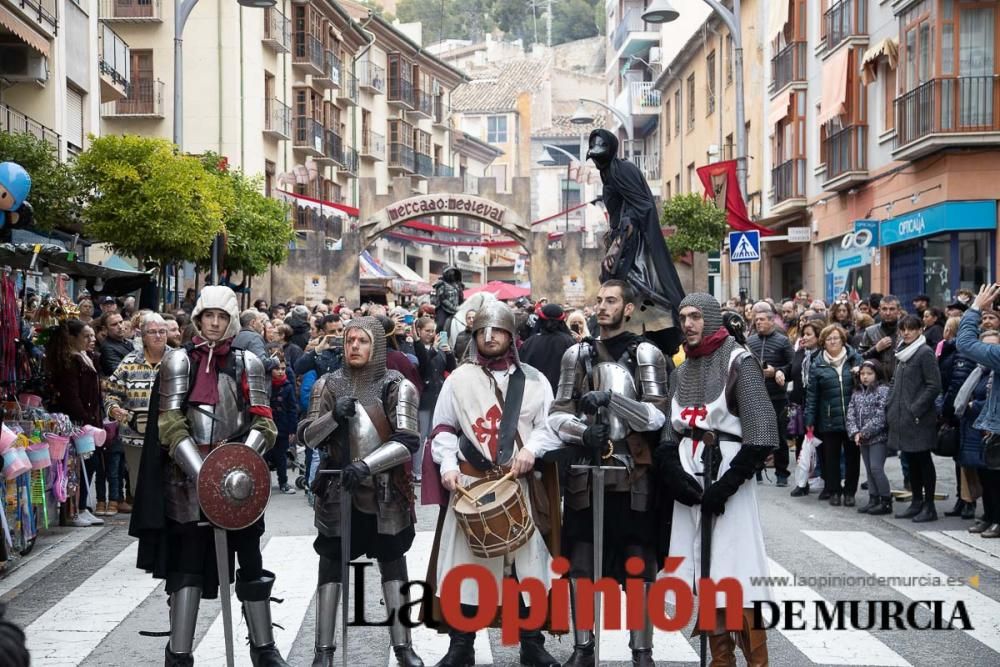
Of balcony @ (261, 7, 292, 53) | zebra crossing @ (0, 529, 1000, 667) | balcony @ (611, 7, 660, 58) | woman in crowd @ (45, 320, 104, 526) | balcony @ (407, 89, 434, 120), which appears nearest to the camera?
zebra crossing @ (0, 529, 1000, 667)

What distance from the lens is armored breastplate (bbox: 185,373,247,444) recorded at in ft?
22.9

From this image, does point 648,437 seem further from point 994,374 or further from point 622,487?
point 994,374

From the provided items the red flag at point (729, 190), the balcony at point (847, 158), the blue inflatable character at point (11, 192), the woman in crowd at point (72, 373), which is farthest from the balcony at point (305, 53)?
the blue inflatable character at point (11, 192)

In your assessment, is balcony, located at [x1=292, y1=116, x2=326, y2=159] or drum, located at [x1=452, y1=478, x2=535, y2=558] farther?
balcony, located at [x1=292, y1=116, x2=326, y2=159]

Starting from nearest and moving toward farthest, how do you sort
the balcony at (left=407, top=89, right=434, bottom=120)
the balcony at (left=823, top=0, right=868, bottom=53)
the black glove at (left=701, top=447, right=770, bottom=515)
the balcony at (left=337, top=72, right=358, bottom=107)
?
the black glove at (left=701, top=447, right=770, bottom=515), the balcony at (left=823, top=0, right=868, bottom=53), the balcony at (left=337, top=72, right=358, bottom=107), the balcony at (left=407, top=89, right=434, bottom=120)

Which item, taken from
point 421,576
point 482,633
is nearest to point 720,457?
point 482,633

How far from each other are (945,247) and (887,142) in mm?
3373

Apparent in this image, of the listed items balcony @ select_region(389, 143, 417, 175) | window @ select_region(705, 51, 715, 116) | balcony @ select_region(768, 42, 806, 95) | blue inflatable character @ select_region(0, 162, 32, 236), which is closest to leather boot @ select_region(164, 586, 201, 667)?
blue inflatable character @ select_region(0, 162, 32, 236)

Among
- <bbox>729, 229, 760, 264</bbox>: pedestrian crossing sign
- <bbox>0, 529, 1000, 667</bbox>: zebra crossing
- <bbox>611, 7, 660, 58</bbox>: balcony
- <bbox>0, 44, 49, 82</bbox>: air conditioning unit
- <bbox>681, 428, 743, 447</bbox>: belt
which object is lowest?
<bbox>0, 529, 1000, 667</bbox>: zebra crossing

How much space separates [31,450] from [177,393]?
4298 mm

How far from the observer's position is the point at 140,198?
67.3 ft

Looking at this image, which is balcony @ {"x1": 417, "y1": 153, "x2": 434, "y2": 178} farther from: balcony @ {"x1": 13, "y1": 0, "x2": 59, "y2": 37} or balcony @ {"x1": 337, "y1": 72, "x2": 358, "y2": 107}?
balcony @ {"x1": 13, "y1": 0, "x2": 59, "y2": 37}

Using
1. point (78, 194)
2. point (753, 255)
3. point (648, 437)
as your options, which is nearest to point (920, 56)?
point (753, 255)

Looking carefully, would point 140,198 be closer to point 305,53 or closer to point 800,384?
point 800,384
